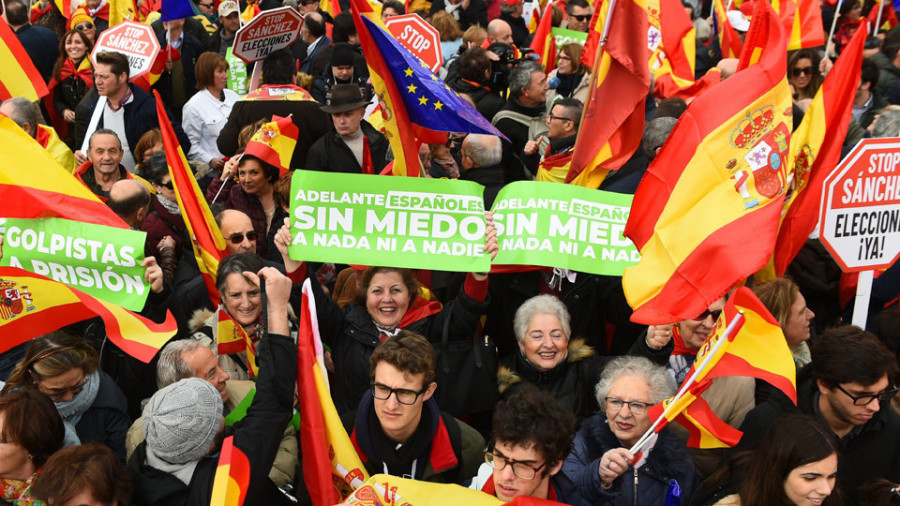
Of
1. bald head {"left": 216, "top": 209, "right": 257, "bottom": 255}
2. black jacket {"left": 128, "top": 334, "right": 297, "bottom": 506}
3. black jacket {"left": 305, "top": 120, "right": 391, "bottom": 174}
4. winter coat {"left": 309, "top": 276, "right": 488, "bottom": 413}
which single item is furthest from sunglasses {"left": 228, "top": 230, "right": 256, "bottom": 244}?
black jacket {"left": 128, "top": 334, "right": 297, "bottom": 506}

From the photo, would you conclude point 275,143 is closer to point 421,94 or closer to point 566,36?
point 421,94

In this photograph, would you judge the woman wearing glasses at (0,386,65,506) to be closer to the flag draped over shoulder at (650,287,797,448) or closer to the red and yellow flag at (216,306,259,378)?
the red and yellow flag at (216,306,259,378)

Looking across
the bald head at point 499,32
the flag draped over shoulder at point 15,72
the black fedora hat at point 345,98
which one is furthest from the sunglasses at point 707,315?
the bald head at point 499,32

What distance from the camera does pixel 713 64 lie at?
437 inches

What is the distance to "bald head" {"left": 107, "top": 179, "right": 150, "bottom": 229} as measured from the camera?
5.59m

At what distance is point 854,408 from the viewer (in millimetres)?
3945

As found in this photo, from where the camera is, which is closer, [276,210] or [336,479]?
[336,479]

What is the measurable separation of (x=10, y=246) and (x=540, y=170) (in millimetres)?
3371

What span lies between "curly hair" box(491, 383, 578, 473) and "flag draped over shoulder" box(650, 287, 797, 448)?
1.19ft

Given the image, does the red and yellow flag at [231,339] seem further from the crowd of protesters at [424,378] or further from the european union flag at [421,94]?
the european union flag at [421,94]

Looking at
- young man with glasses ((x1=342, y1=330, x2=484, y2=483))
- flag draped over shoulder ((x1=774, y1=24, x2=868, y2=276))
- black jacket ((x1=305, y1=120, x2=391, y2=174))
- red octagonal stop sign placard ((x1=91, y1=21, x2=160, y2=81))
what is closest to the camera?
young man with glasses ((x1=342, y1=330, x2=484, y2=483))

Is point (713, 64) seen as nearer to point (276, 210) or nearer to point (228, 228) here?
point (276, 210)

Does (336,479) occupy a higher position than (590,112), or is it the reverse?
(590,112)

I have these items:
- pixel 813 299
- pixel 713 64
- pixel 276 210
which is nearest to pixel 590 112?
pixel 813 299
